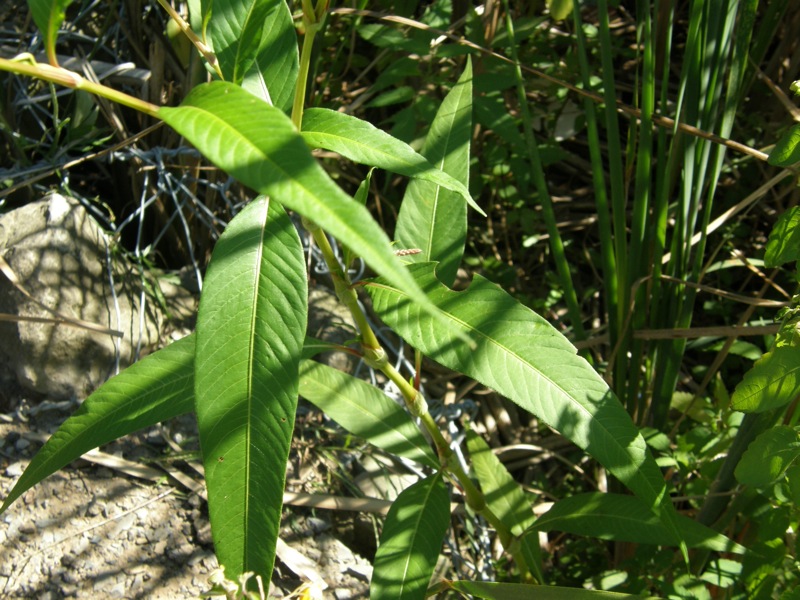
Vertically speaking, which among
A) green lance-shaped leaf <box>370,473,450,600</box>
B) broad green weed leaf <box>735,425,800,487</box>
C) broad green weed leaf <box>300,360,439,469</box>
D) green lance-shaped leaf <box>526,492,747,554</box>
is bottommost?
green lance-shaped leaf <box>526,492,747,554</box>

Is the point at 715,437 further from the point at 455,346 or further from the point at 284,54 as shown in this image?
the point at 284,54

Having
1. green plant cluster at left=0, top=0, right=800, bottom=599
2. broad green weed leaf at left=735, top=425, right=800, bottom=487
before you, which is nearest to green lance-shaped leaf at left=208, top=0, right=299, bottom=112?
green plant cluster at left=0, top=0, right=800, bottom=599

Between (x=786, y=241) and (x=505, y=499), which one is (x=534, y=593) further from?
(x=786, y=241)

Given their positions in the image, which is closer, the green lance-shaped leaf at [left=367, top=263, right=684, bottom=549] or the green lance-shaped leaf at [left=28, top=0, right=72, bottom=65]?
the green lance-shaped leaf at [left=28, top=0, right=72, bottom=65]

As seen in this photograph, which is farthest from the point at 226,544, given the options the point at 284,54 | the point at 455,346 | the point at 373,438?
the point at 284,54

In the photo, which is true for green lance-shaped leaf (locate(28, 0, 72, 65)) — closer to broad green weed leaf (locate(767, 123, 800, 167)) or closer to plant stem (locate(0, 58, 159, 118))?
plant stem (locate(0, 58, 159, 118))

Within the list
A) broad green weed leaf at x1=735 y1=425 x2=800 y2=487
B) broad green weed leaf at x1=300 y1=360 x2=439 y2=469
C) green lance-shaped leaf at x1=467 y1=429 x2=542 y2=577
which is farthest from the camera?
green lance-shaped leaf at x1=467 y1=429 x2=542 y2=577

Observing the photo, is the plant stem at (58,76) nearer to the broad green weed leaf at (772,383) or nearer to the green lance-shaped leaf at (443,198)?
the green lance-shaped leaf at (443,198)

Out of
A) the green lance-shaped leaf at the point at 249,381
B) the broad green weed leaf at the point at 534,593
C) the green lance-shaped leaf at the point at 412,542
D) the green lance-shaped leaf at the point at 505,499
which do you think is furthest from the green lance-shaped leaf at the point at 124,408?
the green lance-shaped leaf at the point at 505,499

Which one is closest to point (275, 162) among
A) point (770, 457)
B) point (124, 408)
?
point (124, 408)
